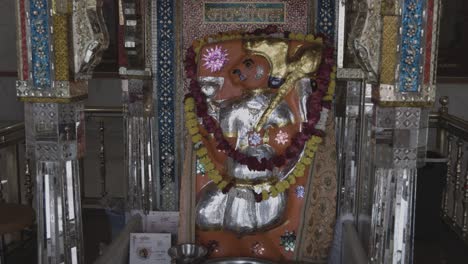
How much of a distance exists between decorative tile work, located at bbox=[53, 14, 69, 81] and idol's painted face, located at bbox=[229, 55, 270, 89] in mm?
1348

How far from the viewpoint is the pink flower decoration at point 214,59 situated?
11.6ft

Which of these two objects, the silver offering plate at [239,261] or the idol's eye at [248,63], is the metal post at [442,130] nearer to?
the idol's eye at [248,63]

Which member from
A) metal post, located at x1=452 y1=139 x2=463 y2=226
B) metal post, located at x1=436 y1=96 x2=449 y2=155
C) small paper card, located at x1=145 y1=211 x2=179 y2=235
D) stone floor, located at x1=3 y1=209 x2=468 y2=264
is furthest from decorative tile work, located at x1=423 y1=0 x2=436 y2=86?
metal post, located at x1=436 y1=96 x2=449 y2=155

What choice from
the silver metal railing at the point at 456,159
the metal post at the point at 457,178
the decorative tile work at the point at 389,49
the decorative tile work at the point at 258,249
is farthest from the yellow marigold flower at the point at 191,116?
the metal post at the point at 457,178

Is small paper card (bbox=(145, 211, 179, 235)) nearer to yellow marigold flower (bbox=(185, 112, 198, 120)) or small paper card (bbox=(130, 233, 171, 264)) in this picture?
small paper card (bbox=(130, 233, 171, 264))

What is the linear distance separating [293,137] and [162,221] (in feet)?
3.49

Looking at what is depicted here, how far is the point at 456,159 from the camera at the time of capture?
4.86 meters

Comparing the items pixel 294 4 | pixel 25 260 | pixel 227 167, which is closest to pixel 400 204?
pixel 227 167

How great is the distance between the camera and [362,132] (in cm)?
358

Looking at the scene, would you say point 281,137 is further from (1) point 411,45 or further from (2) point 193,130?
(1) point 411,45

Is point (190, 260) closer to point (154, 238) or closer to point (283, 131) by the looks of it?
point (154, 238)

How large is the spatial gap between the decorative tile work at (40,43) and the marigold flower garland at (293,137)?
4.20 feet

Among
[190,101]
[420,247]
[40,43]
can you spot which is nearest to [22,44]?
[40,43]

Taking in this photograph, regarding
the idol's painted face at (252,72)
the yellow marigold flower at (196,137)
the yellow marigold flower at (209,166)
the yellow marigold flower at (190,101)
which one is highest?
the idol's painted face at (252,72)
